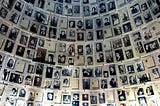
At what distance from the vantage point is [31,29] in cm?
512

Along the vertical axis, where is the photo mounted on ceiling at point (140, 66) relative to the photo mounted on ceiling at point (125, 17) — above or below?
below

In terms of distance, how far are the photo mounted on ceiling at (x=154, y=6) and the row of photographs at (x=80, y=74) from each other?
0.74 m

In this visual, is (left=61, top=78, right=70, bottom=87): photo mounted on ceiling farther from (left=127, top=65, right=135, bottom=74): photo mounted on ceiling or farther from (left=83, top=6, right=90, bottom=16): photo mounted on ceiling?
(left=83, top=6, right=90, bottom=16): photo mounted on ceiling

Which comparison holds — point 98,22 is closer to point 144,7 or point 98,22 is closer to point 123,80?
point 144,7

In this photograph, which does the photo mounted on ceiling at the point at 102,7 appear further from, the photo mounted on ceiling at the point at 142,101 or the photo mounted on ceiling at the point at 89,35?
the photo mounted on ceiling at the point at 142,101

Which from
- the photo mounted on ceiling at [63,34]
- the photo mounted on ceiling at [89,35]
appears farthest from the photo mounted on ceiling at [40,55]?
the photo mounted on ceiling at [89,35]

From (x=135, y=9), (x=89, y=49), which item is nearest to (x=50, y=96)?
(x=89, y=49)

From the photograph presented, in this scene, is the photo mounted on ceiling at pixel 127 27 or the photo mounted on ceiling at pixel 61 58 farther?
the photo mounted on ceiling at pixel 61 58

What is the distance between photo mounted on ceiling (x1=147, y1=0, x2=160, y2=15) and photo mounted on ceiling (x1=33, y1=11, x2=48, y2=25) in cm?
194

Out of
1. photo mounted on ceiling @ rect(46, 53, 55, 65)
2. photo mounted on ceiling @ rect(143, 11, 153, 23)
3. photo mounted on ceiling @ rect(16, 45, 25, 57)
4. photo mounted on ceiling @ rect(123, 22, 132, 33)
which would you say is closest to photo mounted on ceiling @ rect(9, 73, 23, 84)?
photo mounted on ceiling @ rect(16, 45, 25, 57)

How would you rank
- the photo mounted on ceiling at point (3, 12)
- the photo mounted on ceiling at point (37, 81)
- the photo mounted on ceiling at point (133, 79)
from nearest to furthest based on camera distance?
the photo mounted on ceiling at point (3, 12) < the photo mounted on ceiling at point (133, 79) < the photo mounted on ceiling at point (37, 81)

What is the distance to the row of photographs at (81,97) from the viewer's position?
15.9 ft

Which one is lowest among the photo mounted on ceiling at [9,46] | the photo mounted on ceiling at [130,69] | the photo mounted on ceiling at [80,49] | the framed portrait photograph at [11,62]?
the photo mounted on ceiling at [130,69]

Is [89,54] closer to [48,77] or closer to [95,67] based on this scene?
[95,67]
